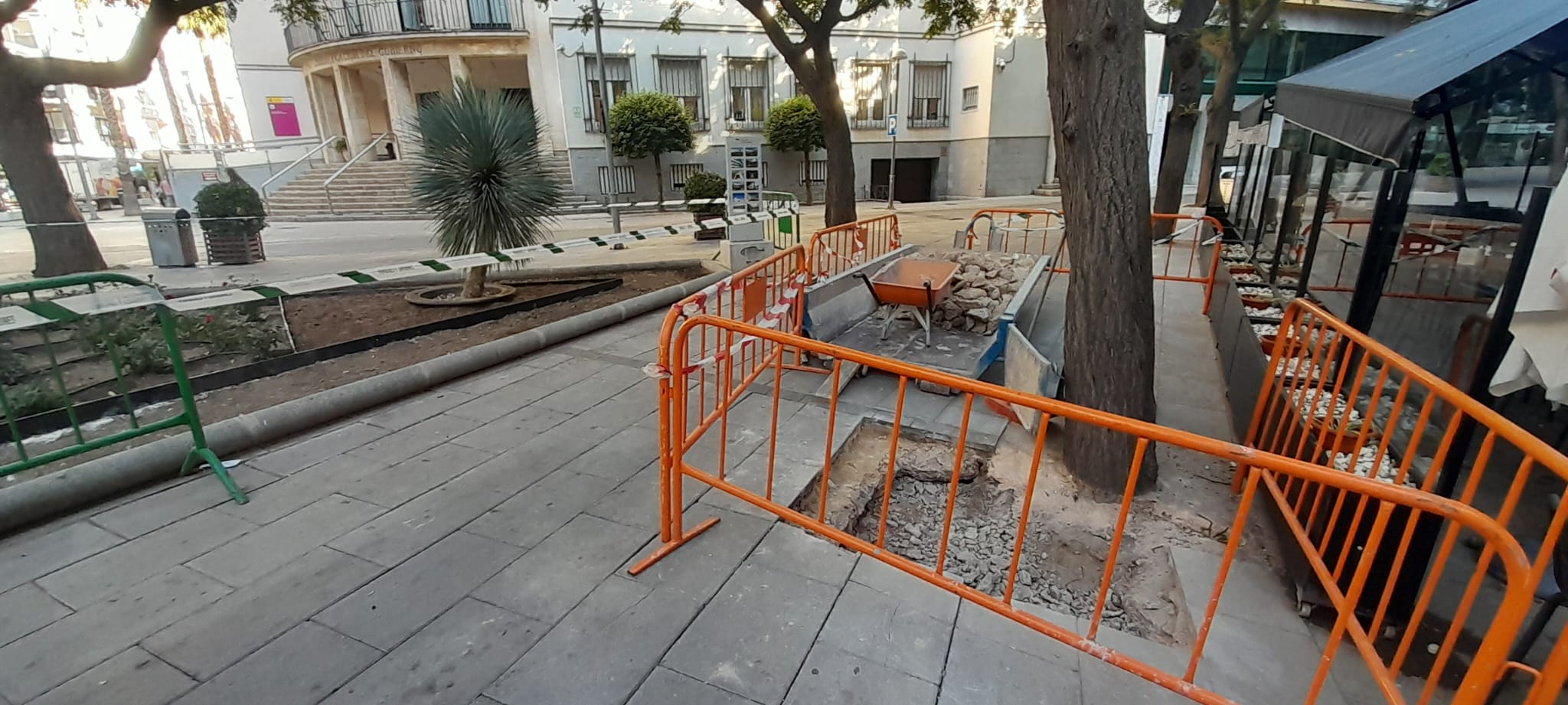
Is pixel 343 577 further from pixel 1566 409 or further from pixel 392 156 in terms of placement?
pixel 392 156

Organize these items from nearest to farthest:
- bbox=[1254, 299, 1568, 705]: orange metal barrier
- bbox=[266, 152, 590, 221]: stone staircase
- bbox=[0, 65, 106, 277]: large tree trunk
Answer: bbox=[1254, 299, 1568, 705]: orange metal barrier → bbox=[0, 65, 106, 277]: large tree trunk → bbox=[266, 152, 590, 221]: stone staircase

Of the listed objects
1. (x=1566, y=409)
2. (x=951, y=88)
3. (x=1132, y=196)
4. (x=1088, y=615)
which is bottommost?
(x=1088, y=615)

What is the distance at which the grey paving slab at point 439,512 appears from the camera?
9.63 ft

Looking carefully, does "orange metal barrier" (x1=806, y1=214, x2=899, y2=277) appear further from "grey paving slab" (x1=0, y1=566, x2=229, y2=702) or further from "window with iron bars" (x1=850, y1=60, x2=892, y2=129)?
"window with iron bars" (x1=850, y1=60, x2=892, y2=129)

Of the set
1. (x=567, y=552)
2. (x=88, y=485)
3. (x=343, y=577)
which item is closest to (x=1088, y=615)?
(x=567, y=552)

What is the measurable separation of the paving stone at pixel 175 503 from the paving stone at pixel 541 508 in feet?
4.86

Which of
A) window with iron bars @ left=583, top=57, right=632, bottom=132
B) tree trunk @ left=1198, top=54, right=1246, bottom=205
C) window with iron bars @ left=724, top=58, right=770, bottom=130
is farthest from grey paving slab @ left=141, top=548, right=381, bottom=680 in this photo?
window with iron bars @ left=724, top=58, right=770, bottom=130

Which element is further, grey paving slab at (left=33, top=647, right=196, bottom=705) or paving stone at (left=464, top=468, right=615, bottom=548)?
paving stone at (left=464, top=468, right=615, bottom=548)

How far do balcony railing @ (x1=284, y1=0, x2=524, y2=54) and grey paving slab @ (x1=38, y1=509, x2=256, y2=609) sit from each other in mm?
22410

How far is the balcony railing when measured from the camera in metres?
21.5

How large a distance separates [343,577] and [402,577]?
258mm

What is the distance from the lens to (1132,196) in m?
3.53

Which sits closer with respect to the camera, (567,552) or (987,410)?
(567,552)

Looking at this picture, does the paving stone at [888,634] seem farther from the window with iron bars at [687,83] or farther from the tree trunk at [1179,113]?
the window with iron bars at [687,83]
